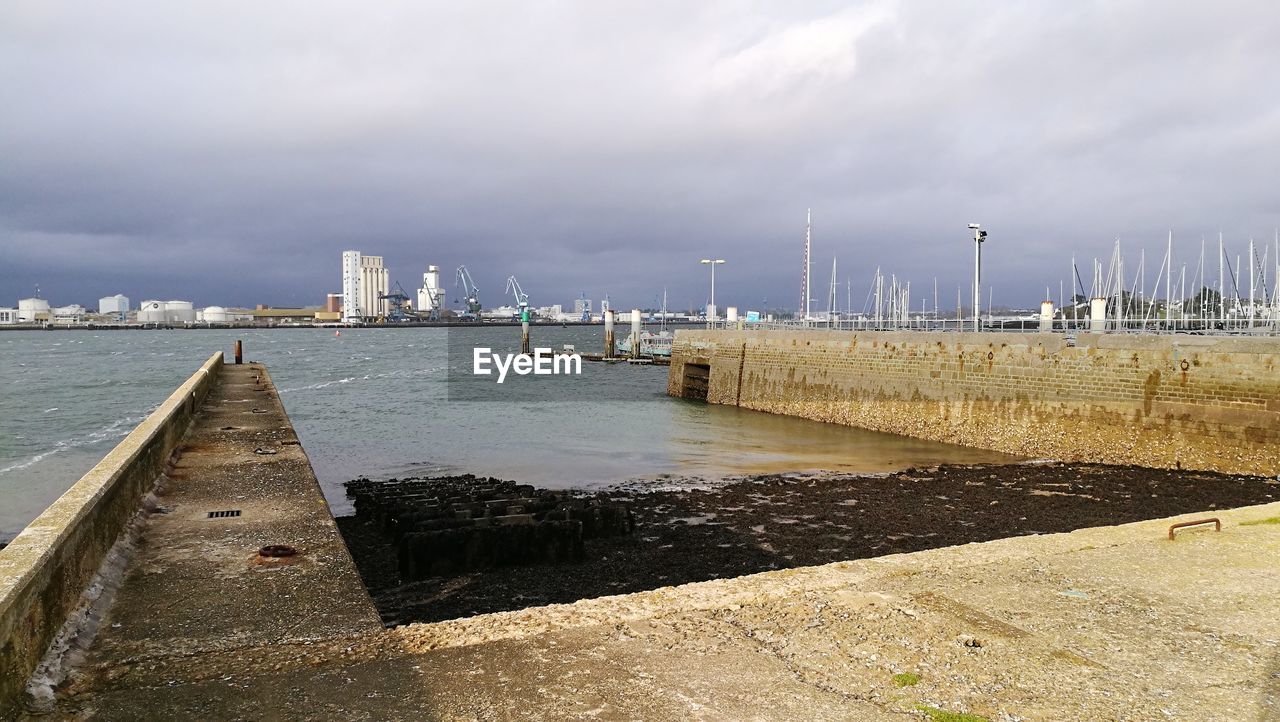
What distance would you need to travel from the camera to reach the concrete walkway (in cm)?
412

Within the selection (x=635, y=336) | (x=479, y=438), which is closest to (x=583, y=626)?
(x=479, y=438)

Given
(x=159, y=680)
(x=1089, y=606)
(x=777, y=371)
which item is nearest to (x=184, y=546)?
(x=159, y=680)

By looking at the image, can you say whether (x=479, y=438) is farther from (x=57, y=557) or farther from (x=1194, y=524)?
(x=57, y=557)

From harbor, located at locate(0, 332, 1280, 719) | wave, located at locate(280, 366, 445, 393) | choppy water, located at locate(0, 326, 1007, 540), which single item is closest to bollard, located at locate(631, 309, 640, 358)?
wave, located at locate(280, 366, 445, 393)

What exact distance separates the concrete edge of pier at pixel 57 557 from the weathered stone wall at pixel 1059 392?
1930cm

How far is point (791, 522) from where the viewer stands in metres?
13.5

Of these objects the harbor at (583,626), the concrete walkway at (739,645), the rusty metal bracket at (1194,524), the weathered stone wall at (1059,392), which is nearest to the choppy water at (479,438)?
the weathered stone wall at (1059,392)

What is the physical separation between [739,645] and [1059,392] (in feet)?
63.0

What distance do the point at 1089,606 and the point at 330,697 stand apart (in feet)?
15.9

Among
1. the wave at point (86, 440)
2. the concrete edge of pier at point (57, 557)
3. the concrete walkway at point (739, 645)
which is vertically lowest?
the wave at point (86, 440)

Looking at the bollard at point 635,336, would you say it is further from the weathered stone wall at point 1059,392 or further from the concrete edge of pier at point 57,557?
the concrete edge of pier at point 57,557

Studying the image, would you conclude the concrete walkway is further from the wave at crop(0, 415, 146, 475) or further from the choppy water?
the wave at crop(0, 415, 146, 475)

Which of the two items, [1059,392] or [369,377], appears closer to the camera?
[1059,392]

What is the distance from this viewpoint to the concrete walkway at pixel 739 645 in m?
4.12
